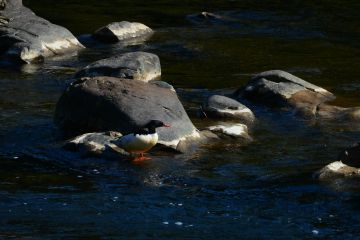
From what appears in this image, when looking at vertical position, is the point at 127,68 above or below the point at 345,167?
below

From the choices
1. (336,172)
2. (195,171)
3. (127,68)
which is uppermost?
(336,172)

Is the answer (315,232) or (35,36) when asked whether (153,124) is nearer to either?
(315,232)

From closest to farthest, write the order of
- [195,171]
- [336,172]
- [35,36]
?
[336,172], [195,171], [35,36]

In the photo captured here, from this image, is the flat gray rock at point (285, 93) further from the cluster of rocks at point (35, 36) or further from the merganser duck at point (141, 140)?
the cluster of rocks at point (35, 36)

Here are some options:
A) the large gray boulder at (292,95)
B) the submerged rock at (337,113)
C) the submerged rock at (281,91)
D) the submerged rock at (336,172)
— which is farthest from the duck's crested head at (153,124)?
the submerged rock at (281,91)

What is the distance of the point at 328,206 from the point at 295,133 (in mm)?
3423

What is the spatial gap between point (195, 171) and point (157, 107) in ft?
5.36

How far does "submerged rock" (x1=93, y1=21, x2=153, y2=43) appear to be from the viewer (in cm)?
2028

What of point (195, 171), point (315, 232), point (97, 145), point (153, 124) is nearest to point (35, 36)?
point (97, 145)

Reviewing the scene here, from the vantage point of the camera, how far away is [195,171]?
1140cm

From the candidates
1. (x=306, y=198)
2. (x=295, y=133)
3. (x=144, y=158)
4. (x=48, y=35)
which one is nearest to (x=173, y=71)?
(x=48, y=35)

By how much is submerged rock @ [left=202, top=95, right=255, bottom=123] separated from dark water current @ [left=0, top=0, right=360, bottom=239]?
242 millimetres

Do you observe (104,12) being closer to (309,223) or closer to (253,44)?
(253,44)

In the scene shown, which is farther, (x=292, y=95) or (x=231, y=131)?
(x=292, y=95)
